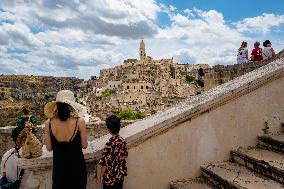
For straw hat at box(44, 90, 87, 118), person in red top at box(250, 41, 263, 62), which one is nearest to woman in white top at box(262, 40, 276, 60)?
person in red top at box(250, 41, 263, 62)

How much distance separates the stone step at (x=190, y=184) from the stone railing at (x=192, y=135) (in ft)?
0.26

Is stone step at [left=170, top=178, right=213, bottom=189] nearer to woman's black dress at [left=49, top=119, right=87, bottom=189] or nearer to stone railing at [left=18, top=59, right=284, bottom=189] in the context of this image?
stone railing at [left=18, top=59, right=284, bottom=189]

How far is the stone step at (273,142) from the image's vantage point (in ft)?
15.8

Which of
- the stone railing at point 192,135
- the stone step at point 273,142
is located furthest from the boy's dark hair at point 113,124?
the stone step at point 273,142

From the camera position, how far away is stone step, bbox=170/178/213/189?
4609 mm

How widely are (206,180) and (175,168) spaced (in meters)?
0.46

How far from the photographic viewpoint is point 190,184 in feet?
15.4

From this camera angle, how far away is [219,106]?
500cm

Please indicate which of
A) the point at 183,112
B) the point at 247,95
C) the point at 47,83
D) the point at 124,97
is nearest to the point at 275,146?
the point at 247,95

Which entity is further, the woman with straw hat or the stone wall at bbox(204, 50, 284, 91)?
the stone wall at bbox(204, 50, 284, 91)

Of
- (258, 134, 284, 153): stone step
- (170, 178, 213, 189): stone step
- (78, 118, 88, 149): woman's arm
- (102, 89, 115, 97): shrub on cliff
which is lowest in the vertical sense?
(102, 89, 115, 97): shrub on cliff

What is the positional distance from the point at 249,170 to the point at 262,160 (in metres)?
0.26

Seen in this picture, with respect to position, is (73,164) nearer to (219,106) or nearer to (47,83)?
(219,106)

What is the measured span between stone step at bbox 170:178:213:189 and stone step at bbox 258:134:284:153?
3.64 ft
